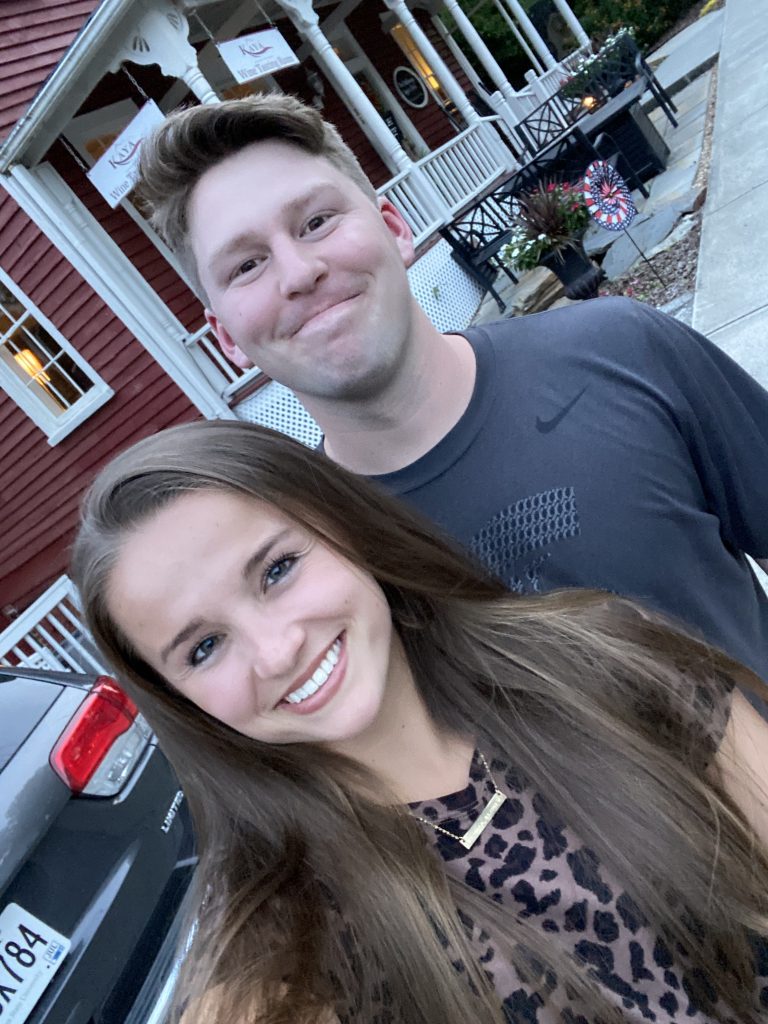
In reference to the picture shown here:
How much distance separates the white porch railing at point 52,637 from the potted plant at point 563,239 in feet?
14.6

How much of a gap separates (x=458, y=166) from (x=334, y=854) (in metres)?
9.73

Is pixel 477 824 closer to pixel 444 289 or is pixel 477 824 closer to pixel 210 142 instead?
pixel 210 142

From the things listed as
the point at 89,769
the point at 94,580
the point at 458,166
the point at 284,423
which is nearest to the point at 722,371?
the point at 94,580

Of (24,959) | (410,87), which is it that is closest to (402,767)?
(24,959)

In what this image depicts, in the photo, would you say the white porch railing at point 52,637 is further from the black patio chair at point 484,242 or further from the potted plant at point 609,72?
the potted plant at point 609,72

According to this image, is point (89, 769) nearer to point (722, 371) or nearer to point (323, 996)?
point (323, 996)

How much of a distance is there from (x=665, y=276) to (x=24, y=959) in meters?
5.60

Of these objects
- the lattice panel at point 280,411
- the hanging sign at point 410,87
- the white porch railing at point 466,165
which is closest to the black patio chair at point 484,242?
the white porch railing at point 466,165

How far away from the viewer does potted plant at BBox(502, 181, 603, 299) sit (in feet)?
17.8

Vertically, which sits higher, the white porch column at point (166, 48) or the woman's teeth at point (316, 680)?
the white porch column at point (166, 48)

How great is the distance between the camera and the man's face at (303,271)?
57.0 inches

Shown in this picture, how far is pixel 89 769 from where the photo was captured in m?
2.32

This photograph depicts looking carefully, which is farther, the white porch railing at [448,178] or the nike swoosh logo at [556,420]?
the white porch railing at [448,178]

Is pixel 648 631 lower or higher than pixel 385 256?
lower
